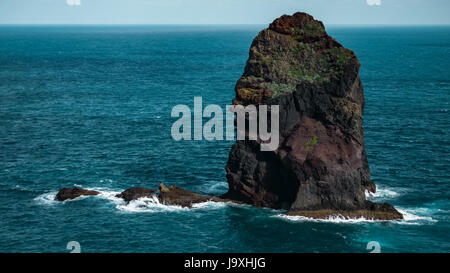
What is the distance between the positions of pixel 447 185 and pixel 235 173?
32.1 meters

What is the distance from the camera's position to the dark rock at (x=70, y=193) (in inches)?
2987

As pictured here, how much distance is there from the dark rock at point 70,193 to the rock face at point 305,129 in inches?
801

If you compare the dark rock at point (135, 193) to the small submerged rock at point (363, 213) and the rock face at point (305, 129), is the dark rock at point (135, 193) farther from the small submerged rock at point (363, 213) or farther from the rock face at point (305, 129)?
the small submerged rock at point (363, 213)

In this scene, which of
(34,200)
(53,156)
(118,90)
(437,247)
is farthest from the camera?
(118,90)

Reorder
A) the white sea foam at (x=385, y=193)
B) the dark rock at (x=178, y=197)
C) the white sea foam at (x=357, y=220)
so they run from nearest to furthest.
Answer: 1. the white sea foam at (x=357, y=220)
2. the dark rock at (x=178, y=197)
3. the white sea foam at (x=385, y=193)

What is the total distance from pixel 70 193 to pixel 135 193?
9630mm

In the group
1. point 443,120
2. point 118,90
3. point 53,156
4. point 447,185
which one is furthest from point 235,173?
point 118,90

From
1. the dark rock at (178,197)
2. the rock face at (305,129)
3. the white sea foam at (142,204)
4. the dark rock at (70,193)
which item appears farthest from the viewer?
the dark rock at (70,193)

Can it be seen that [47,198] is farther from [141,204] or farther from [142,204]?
[142,204]

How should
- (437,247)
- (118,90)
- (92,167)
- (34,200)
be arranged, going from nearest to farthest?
(437,247), (34,200), (92,167), (118,90)

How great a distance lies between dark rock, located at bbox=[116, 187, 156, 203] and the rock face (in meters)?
11.1

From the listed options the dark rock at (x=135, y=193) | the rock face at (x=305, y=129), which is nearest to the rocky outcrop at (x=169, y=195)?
the dark rock at (x=135, y=193)

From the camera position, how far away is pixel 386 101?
456ft

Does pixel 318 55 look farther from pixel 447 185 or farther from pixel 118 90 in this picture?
pixel 118 90
